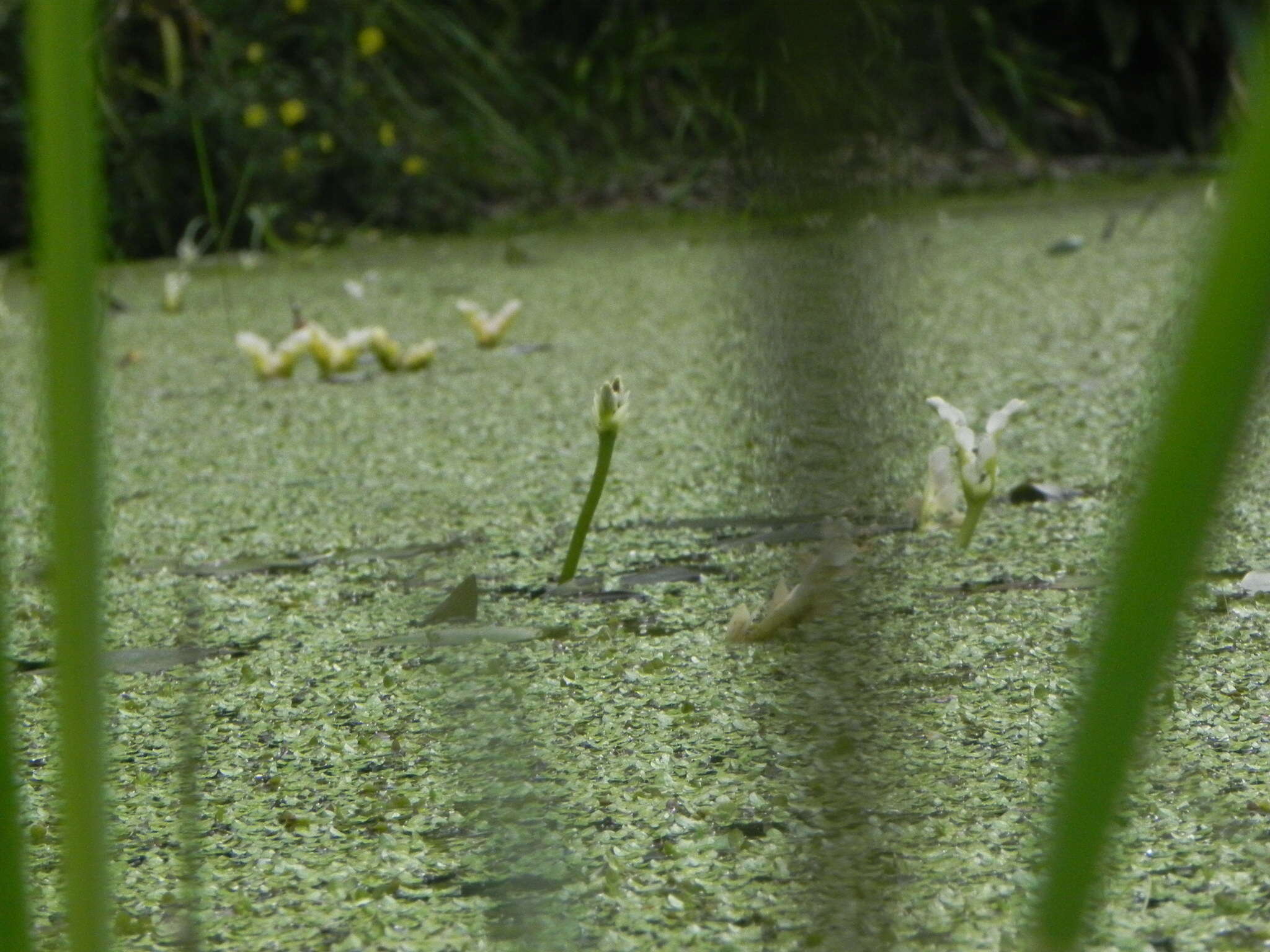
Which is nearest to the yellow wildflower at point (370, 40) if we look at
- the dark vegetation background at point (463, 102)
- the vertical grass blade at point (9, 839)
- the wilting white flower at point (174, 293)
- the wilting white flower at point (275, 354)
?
the dark vegetation background at point (463, 102)

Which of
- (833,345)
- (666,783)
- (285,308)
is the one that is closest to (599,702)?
(666,783)

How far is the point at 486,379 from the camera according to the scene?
1718mm

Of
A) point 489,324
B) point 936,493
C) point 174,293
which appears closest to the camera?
point 936,493

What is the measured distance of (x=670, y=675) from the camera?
740 mm

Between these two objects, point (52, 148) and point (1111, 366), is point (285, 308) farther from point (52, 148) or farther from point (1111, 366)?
point (52, 148)

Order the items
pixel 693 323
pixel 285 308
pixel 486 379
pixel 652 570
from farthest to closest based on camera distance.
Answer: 1. pixel 285 308
2. pixel 693 323
3. pixel 486 379
4. pixel 652 570

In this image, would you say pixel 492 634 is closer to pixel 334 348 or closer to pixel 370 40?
pixel 334 348

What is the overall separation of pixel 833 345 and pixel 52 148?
0.32ft

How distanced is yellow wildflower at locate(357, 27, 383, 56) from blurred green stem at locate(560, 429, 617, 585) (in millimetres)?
2281

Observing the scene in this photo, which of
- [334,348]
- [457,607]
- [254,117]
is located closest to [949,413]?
[457,607]

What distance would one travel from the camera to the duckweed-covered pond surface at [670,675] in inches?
9.8

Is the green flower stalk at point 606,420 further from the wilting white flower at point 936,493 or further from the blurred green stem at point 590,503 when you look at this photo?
the wilting white flower at point 936,493

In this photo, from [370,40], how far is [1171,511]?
305 centimetres

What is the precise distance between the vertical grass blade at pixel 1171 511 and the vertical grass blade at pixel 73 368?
12 cm
